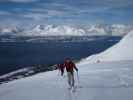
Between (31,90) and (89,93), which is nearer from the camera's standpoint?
(89,93)

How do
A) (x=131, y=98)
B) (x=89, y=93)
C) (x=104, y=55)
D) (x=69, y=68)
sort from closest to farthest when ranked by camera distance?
1. (x=131, y=98)
2. (x=89, y=93)
3. (x=69, y=68)
4. (x=104, y=55)

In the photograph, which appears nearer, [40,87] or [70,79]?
[70,79]

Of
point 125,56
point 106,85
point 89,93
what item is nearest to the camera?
point 89,93

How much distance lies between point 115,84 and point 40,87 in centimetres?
489

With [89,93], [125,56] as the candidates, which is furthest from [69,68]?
[125,56]

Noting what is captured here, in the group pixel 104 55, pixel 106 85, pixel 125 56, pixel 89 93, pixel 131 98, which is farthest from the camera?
pixel 104 55

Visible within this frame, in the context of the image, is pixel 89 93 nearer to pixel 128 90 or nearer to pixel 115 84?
pixel 128 90

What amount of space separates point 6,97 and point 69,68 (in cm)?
395

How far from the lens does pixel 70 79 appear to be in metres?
16.4

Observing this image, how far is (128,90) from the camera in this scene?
15625 mm

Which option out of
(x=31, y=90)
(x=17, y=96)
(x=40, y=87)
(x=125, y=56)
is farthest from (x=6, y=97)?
(x=125, y=56)

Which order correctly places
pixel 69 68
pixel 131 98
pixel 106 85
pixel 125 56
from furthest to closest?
pixel 125 56
pixel 106 85
pixel 69 68
pixel 131 98

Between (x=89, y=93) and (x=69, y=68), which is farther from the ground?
(x=69, y=68)

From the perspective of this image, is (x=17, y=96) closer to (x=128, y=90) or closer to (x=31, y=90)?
(x=31, y=90)
